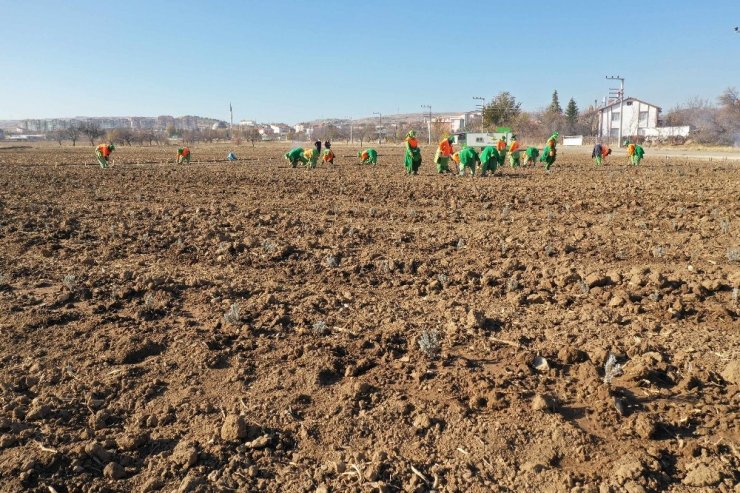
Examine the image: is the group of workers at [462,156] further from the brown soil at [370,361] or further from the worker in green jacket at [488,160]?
the brown soil at [370,361]

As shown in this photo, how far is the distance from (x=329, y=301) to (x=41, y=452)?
10.6 feet

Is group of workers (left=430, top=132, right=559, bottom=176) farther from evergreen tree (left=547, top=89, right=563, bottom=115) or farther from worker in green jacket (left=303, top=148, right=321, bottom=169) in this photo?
evergreen tree (left=547, top=89, right=563, bottom=115)

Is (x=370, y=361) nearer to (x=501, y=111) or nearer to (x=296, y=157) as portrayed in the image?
(x=296, y=157)

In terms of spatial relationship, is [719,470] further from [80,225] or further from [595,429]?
[80,225]

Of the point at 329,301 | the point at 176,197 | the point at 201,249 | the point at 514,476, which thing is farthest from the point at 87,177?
the point at 514,476

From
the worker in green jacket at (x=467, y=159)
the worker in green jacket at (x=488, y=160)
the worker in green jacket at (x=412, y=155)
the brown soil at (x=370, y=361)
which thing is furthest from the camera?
the worker in green jacket at (x=412, y=155)

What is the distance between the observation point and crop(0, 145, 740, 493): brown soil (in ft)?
10.6

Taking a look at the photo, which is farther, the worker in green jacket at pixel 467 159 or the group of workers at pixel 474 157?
the group of workers at pixel 474 157

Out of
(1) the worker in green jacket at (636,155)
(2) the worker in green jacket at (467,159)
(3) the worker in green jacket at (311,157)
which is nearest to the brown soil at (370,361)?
(2) the worker in green jacket at (467,159)

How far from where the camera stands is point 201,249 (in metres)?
8.59

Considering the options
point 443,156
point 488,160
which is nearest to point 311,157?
point 443,156

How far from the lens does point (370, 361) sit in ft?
14.8

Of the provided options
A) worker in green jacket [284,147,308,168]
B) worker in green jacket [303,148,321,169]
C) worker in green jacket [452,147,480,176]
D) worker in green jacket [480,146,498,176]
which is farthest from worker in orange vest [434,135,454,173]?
worker in green jacket [284,147,308,168]

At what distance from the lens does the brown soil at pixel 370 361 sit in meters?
3.24
